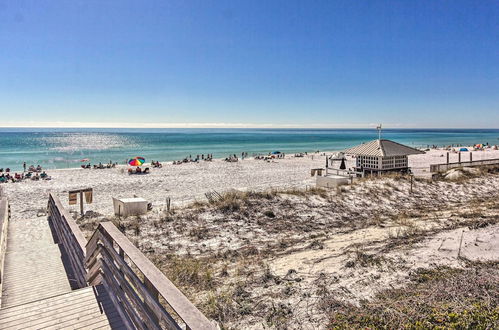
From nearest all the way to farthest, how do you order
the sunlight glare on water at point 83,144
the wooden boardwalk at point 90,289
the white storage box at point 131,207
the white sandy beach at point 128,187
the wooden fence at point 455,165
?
the wooden boardwalk at point 90,289 → the white storage box at point 131,207 → the white sandy beach at point 128,187 → the wooden fence at point 455,165 → the sunlight glare on water at point 83,144

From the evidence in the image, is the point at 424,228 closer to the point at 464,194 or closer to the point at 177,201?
the point at 464,194

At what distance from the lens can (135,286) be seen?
278cm

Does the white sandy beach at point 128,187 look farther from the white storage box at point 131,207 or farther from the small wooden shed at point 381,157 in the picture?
the white storage box at point 131,207

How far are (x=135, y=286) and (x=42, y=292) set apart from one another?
318 centimetres

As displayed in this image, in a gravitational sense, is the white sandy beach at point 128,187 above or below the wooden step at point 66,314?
below

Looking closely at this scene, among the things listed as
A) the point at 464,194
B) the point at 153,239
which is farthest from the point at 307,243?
the point at 464,194

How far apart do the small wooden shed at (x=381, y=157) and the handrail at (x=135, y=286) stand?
17.3 metres

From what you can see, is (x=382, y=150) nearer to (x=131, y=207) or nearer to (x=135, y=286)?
(x=131, y=207)

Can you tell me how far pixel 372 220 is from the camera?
11078mm

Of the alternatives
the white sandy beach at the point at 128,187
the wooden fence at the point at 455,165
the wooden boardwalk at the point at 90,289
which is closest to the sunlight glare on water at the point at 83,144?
the white sandy beach at the point at 128,187

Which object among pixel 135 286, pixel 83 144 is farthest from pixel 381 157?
pixel 83 144

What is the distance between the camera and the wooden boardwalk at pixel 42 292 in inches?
132

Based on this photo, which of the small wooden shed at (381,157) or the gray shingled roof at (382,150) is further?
the gray shingled roof at (382,150)

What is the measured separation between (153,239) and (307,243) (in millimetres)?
4442
